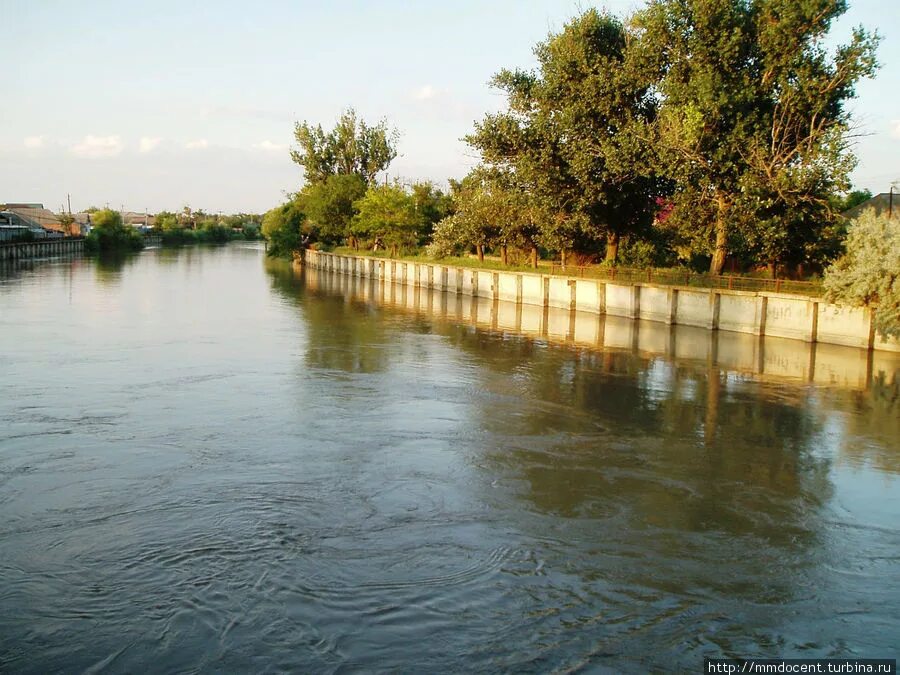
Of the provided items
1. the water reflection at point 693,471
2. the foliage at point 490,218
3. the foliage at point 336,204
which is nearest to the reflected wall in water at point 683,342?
the water reflection at point 693,471

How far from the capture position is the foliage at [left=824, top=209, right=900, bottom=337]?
3241 centimetres

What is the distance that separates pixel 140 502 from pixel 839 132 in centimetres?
3489

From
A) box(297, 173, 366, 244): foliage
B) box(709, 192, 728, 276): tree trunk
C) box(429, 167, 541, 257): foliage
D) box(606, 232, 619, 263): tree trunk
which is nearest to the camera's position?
box(709, 192, 728, 276): tree trunk

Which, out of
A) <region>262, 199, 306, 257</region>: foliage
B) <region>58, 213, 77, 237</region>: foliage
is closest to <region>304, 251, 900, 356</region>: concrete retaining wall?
<region>262, 199, 306, 257</region>: foliage

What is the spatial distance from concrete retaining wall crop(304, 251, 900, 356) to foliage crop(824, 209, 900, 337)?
120 centimetres

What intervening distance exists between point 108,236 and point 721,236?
129 metres

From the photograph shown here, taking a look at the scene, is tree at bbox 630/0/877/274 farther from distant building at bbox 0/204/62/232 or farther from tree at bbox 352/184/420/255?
distant building at bbox 0/204/62/232

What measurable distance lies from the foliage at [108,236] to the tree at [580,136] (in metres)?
112

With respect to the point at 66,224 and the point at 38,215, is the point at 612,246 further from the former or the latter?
the point at 38,215

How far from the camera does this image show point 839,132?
123 ft

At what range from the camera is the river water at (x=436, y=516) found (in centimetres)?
1102

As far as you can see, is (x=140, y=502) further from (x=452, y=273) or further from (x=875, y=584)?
(x=452, y=273)

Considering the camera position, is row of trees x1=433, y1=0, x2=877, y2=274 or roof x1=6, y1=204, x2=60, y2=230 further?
roof x1=6, y1=204, x2=60, y2=230

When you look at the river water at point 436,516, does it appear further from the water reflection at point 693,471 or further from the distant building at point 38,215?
the distant building at point 38,215
